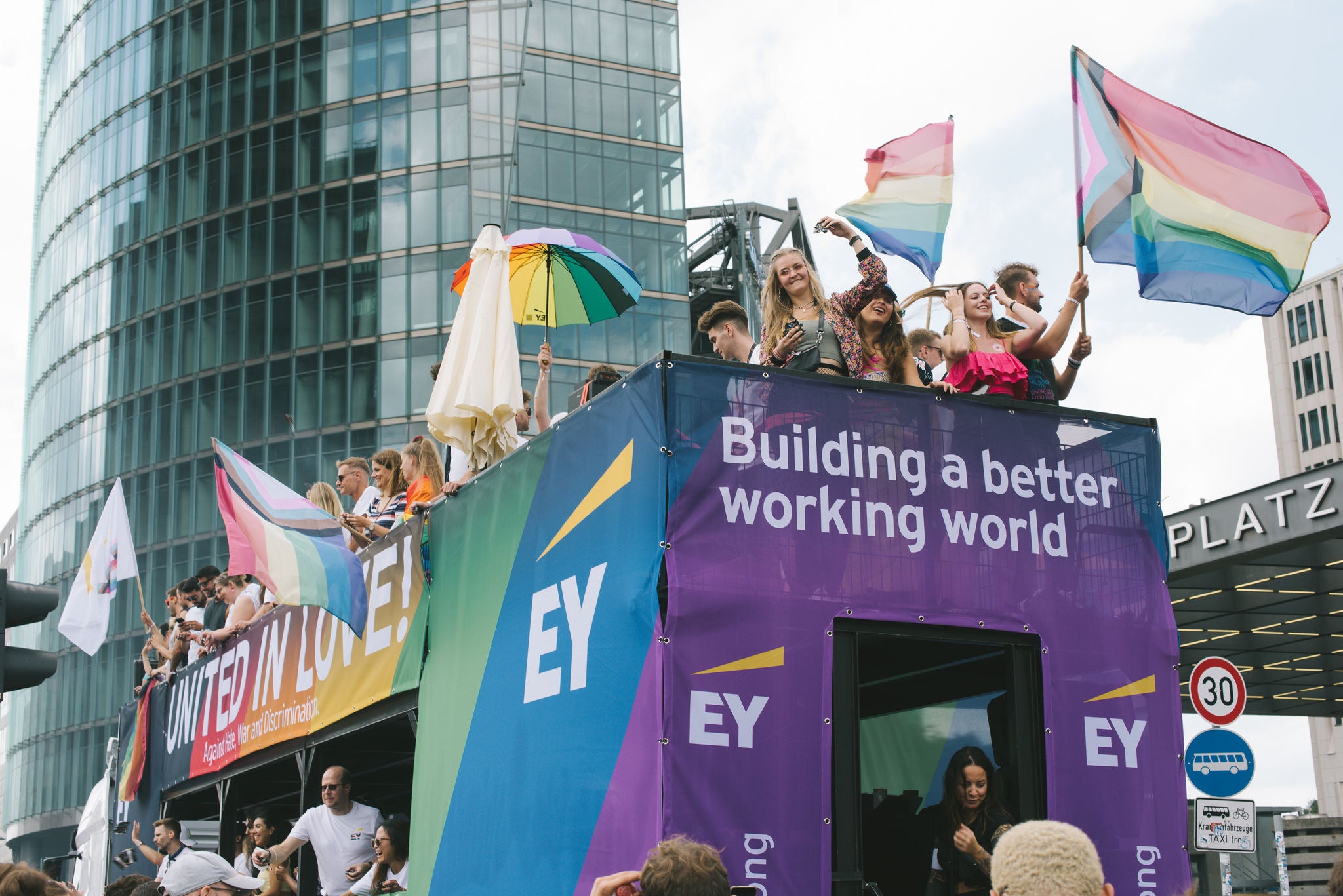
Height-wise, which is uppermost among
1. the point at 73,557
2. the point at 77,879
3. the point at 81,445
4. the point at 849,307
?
the point at 81,445

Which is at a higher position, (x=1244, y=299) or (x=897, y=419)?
(x=1244, y=299)

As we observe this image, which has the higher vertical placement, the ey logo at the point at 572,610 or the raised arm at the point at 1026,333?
the raised arm at the point at 1026,333

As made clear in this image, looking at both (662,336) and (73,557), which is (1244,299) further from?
(73,557)

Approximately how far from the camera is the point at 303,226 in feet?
162

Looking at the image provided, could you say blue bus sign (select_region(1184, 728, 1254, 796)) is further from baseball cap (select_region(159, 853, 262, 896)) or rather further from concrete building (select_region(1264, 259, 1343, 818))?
concrete building (select_region(1264, 259, 1343, 818))

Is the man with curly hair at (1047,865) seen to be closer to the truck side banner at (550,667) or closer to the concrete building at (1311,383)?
the truck side banner at (550,667)

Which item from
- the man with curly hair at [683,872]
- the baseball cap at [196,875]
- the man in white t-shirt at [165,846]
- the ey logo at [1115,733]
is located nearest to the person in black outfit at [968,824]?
the ey logo at [1115,733]

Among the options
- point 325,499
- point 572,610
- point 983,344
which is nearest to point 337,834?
point 325,499

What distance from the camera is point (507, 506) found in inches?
268

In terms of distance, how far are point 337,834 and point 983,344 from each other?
473 centimetres

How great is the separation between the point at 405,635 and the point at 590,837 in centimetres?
236

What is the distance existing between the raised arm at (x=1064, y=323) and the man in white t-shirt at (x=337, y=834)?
181 inches

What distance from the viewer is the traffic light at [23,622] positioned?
7312mm

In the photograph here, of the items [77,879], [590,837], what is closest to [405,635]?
[590,837]
